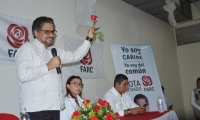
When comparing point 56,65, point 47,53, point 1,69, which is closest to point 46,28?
point 47,53

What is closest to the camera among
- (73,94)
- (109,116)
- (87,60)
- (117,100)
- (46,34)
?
(109,116)

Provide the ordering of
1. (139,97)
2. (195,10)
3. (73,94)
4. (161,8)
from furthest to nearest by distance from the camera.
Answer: (195,10) → (161,8) → (139,97) → (73,94)

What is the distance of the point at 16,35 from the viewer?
98.0 inches

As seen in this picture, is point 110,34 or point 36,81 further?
point 110,34

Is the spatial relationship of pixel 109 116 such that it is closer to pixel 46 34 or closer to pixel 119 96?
pixel 46 34

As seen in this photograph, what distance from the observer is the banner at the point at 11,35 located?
7.65 feet

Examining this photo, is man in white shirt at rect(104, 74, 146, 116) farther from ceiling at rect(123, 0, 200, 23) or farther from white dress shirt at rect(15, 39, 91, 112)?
ceiling at rect(123, 0, 200, 23)

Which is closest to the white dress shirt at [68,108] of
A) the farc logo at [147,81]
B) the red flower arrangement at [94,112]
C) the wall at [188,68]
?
the red flower arrangement at [94,112]

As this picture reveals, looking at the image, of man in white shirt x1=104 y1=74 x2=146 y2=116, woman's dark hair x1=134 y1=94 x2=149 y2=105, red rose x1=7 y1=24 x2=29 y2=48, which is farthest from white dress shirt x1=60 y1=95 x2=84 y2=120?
woman's dark hair x1=134 y1=94 x2=149 y2=105

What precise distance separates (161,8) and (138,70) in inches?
75.8

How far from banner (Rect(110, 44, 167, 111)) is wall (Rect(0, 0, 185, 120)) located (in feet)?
0.59

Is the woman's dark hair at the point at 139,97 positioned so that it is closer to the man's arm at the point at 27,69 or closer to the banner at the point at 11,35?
the banner at the point at 11,35

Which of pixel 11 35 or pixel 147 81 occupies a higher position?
pixel 11 35

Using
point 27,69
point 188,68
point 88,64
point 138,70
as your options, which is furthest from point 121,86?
point 188,68
